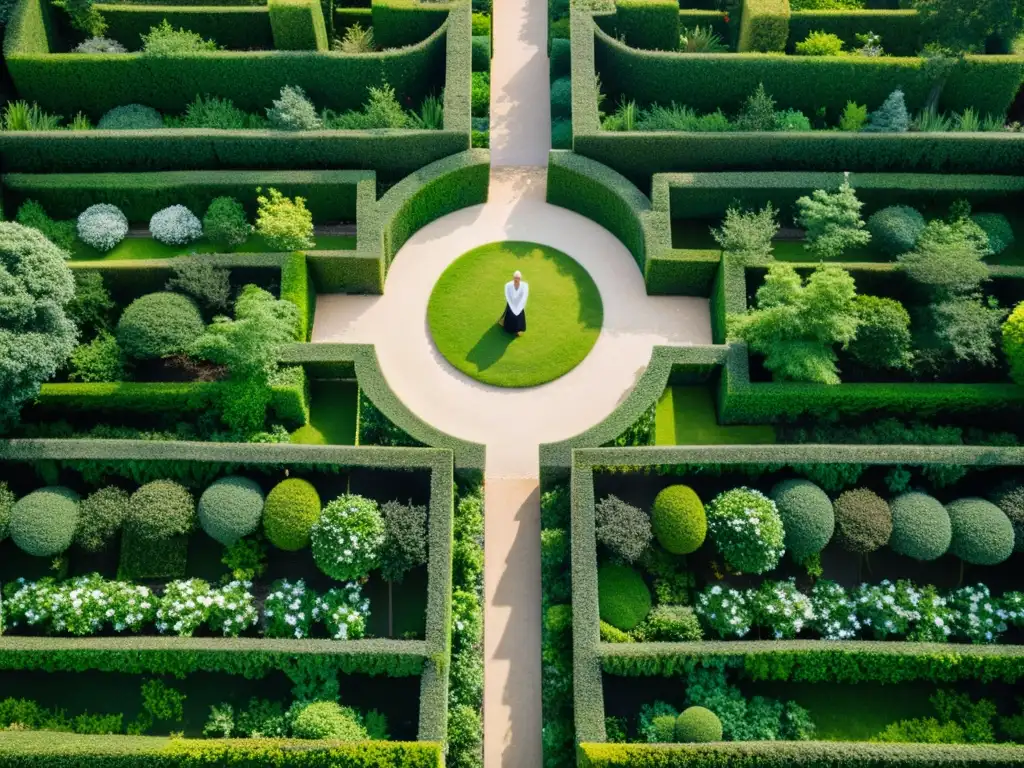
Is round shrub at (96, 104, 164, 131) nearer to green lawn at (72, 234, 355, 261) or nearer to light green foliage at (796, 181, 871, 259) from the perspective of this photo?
green lawn at (72, 234, 355, 261)

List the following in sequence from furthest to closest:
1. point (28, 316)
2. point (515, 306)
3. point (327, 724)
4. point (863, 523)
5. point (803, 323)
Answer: point (515, 306) < point (803, 323) < point (28, 316) < point (863, 523) < point (327, 724)

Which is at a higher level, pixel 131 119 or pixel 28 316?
pixel 131 119

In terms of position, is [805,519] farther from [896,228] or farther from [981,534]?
[896,228]

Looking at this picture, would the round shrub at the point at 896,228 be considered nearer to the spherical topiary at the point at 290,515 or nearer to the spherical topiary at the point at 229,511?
the spherical topiary at the point at 290,515

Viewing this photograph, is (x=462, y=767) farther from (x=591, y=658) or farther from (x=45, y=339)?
(x=45, y=339)

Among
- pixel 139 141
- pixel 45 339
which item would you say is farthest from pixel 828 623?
pixel 139 141

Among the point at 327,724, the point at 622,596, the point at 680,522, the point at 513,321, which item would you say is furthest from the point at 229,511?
the point at 680,522
